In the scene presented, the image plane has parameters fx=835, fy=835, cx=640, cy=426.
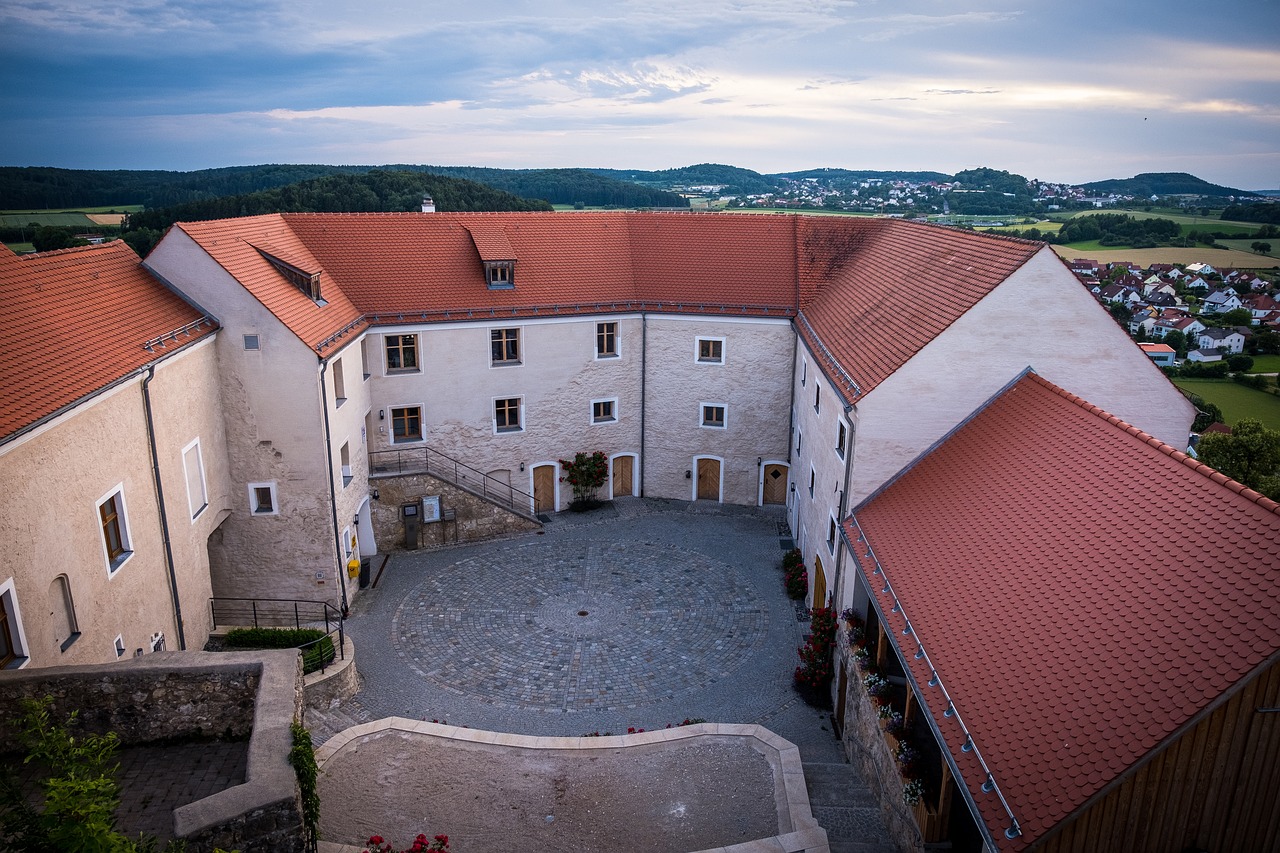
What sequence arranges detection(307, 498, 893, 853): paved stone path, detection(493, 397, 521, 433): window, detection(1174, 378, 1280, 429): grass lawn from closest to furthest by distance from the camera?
1. detection(307, 498, 893, 853): paved stone path
2. detection(493, 397, 521, 433): window
3. detection(1174, 378, 1280, 429): grass lawn

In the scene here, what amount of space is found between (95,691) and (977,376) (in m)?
16.1

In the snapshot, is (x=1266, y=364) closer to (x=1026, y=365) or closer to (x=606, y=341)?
(x=1026, y=365)

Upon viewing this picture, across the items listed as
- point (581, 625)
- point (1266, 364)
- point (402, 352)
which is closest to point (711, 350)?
point (402, 352)

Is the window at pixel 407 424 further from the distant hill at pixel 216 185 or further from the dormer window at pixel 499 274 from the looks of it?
the distant hill at pixel 216 185

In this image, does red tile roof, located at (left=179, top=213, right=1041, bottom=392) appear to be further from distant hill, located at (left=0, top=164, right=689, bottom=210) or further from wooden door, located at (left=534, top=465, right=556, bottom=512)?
distant hill, located at (left=0, top=164, right=689, bottom=210)

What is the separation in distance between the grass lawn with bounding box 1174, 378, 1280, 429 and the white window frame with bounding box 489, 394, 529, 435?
91.1 feet

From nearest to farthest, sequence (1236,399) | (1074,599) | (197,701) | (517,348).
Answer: (1074,599)
(197,701)
(517,348)
(1236,399)

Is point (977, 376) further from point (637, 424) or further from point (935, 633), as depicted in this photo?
point (637, 424)

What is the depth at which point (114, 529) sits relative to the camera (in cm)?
1519

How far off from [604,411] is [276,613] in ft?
42.4

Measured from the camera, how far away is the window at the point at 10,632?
39.2ft

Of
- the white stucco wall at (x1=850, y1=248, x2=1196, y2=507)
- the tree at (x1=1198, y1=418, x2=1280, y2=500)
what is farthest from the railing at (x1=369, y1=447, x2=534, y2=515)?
the tree at (x1=1198, y1=418, x2=1280, y2=500)

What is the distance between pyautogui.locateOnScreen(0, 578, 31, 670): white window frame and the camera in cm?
1192

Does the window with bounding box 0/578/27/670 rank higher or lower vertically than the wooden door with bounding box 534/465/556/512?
higher
